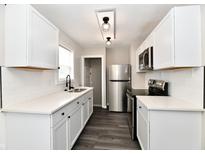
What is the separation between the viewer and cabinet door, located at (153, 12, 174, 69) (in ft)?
4.99

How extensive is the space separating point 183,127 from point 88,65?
4.14m

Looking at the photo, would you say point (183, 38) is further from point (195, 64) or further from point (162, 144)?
point (162, 144)

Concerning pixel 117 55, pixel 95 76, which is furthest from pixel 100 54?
pixel 95 76

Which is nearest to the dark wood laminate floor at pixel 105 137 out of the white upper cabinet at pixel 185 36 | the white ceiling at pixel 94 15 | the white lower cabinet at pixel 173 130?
the white lower cabinet at pixel 173 130

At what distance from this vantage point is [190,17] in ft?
4.77

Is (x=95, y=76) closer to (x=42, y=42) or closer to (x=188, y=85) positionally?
(x=42, y=42)

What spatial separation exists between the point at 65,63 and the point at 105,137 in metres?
2.20

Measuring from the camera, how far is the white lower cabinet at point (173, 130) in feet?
4.79

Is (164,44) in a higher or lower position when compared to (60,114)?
higher

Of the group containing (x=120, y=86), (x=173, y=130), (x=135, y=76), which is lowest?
(x=173, y=130)

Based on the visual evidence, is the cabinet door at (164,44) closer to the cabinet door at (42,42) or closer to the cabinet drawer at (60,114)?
the cabinet drawer at (60,114)

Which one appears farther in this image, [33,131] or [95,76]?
[95,76]

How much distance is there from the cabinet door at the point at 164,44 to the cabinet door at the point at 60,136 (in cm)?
163

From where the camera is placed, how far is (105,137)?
7.91 ft
